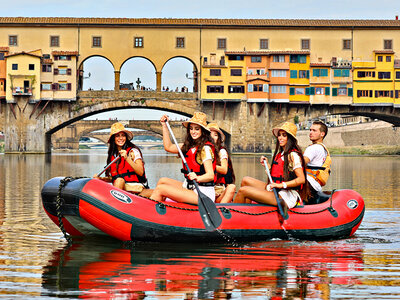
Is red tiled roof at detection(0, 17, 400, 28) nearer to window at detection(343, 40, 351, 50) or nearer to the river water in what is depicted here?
window at detection(343, 40, 351, 50)

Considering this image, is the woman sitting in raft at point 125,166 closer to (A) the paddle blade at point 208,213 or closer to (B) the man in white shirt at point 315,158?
(A) the paddle blade at point 208,213

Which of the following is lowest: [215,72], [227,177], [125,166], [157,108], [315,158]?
[227,177]

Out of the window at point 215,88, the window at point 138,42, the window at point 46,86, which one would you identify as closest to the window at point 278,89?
the window at point 215,88

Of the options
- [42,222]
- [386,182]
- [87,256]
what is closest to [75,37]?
[386,182]

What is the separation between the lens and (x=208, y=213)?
809 centimetres

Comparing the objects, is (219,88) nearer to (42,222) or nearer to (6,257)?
(42,222)

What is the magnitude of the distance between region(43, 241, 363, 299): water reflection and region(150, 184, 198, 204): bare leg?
0.55m

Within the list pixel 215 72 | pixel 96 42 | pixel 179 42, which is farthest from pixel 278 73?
pixel 96 42

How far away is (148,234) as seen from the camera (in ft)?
26.4

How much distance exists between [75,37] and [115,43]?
2.88 metres

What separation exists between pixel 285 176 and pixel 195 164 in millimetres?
1142

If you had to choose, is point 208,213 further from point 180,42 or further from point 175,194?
point 180,42

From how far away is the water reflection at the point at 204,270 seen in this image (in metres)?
5.68

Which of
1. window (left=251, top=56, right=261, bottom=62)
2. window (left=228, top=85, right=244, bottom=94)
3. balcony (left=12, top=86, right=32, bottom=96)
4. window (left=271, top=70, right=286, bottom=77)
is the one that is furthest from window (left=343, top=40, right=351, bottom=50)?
balcony (left=12, top=86, right=32, bottom=96)
